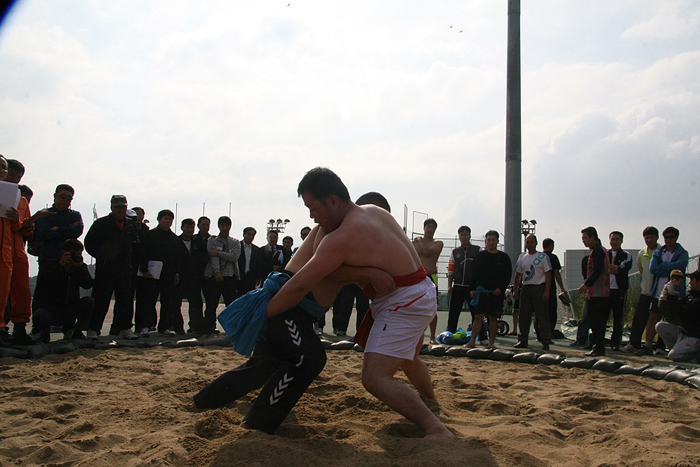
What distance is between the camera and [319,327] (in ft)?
28.6

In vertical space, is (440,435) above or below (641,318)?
below

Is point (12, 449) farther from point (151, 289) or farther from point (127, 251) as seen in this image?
point (151, 289)

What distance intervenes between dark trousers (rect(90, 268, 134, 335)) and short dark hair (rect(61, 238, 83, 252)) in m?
Result: 0.59

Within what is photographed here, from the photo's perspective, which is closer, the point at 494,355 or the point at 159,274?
the point at 494,355

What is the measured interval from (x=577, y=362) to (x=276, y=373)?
12.7 ft

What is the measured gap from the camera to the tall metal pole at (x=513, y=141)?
1234cm

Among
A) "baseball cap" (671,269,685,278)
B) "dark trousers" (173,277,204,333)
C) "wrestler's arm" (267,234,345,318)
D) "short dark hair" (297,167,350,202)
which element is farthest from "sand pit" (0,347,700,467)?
"dark trousers" (173,277,204,333)

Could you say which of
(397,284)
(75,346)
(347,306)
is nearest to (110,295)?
(75,346)

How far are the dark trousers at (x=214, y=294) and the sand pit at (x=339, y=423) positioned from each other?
2.67 metres

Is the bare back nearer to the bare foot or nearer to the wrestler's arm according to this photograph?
the wrestler's arm

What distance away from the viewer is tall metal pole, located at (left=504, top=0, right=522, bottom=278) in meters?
12.3

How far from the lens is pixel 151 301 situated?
26.1 ft

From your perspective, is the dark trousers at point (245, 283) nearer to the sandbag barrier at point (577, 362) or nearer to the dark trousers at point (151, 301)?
the dark trousers at point (151, 301)

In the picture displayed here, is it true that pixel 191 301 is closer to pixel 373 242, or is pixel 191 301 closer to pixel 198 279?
pixel 198 279
